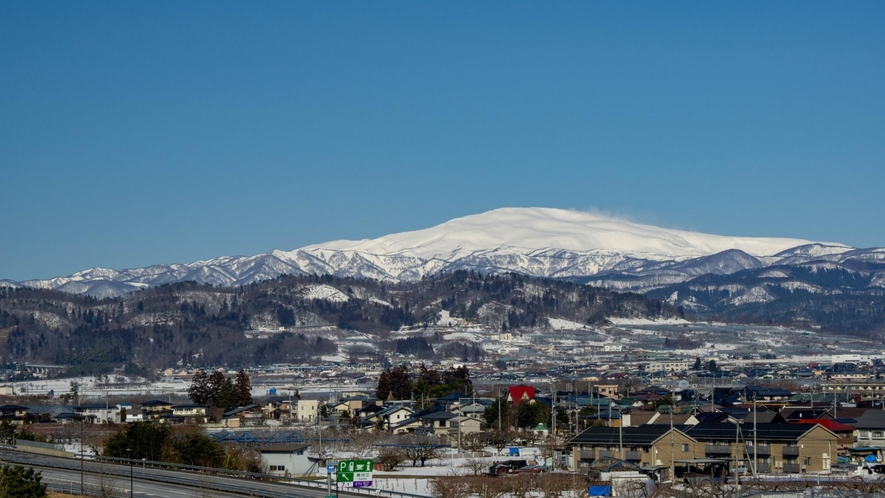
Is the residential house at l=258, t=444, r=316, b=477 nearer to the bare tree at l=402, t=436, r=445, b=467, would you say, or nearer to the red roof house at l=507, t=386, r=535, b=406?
the bare tree at l=402, t=436, r=445, b=467

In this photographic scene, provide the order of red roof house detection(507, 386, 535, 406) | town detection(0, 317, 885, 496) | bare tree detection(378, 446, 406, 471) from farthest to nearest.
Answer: red roof house detection(507, 386, 535, 406), bare tree detection(378, 446, 406, 471), town detection(0, 317, 885, 496)

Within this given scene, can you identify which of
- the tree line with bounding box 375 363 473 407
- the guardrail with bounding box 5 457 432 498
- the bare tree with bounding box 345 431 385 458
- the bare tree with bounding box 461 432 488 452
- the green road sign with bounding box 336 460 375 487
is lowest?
the bare tree with bounding box 461 432 488 452

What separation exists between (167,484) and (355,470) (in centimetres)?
1485

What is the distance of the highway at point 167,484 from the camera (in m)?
38.6

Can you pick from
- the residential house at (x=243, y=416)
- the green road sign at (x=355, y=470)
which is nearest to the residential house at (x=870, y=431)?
the green road sign at (x=355, y=470)

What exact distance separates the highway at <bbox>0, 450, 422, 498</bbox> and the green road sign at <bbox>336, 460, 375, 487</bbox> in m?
7.51

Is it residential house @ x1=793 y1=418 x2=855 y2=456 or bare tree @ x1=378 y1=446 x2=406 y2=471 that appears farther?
residential house @ x1=793 y1=418 x2=855 y2=456

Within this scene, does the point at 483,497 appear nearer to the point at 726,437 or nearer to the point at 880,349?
the point at 726,437

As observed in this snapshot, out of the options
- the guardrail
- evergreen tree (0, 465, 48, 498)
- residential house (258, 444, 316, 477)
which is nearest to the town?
residential house (258, 444, 316, 477)

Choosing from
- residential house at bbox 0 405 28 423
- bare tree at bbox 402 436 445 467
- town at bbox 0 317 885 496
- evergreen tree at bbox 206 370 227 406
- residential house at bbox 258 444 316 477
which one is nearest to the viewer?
A: town at bbox 0 317 885 496

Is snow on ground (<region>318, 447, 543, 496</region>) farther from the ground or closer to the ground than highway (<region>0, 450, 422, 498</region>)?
closer to the ground

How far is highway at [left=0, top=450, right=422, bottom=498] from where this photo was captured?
3859 centimetres

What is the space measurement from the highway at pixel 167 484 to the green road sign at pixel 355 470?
7510 millimetres

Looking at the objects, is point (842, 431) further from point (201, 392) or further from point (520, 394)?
point (201, 392)
